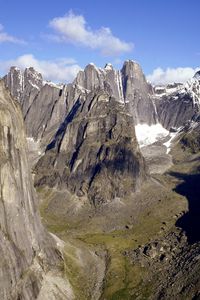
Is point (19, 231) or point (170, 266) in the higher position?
point (19, 231)

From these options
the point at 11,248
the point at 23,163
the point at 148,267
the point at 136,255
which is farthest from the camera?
the point at 136,255

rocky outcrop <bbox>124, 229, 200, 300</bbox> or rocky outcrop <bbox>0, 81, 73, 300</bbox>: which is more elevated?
rocky outcrop <bbox>0, 81, 73, 300</bbox>

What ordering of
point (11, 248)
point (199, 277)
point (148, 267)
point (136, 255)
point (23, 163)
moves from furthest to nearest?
1. point (136, 255)
2. point (148, 267)
3. point (23, 163)
4. point (199, 277)
5. point (11, 248)

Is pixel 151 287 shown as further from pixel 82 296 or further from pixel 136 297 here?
pixel 82 296

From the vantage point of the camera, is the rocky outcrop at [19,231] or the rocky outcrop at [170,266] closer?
the rocky outcrop at [19,231]

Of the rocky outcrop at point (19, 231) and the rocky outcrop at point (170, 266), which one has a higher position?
the rocky outcrop at point (19, 231)

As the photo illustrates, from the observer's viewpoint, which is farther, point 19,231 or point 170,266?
point 170,266

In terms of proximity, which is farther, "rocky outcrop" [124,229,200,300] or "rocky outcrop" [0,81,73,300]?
"rocky outcrop" [124,229,200,300]

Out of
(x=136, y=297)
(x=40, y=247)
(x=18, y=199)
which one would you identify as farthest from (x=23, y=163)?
(x=136, y=297)
